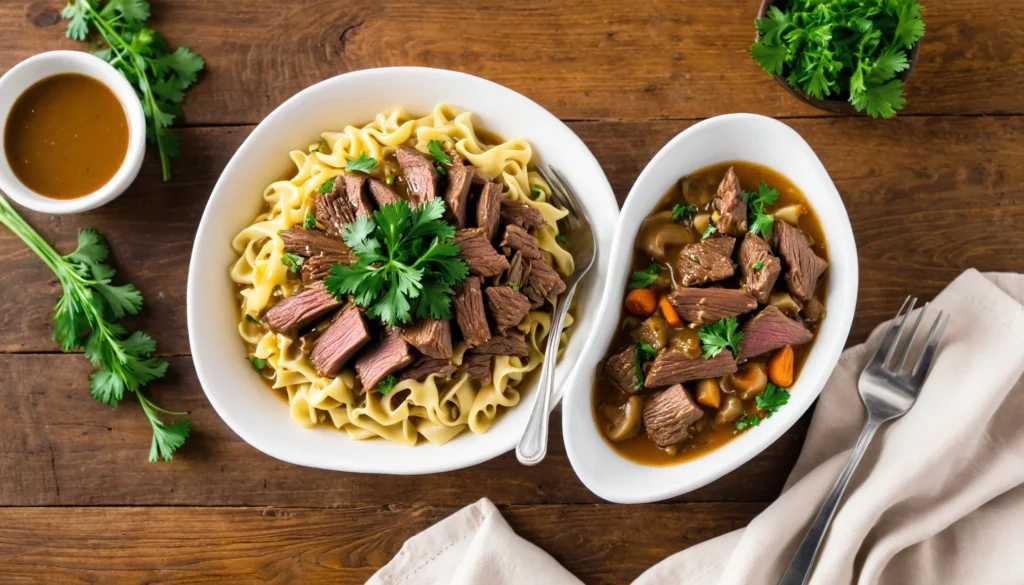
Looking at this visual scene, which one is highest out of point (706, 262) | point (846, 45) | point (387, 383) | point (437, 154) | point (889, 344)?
point (846, 45)

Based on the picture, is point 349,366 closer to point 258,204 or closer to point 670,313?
point 258,204

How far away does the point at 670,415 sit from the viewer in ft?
11.9

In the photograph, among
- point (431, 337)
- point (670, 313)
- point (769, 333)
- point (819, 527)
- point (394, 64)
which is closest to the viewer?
point (431, 337)

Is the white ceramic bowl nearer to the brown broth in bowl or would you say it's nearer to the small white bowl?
the small white bowl

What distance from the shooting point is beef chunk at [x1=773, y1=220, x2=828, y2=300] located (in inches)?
139

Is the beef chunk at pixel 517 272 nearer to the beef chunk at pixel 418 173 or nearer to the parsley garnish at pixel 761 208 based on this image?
the beef chunk at pixel 418 173

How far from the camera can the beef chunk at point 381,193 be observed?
143 inches

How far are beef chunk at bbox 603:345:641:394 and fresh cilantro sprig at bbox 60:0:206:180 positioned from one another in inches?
104

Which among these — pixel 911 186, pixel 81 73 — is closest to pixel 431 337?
pixel 81 73

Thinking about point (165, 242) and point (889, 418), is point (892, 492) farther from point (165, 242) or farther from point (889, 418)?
point (165, 242)

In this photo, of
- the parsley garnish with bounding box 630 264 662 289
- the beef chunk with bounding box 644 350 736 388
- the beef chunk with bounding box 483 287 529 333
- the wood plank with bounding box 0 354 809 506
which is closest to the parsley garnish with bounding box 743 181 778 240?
the parsley garnish with bounding box 630 264 662 289

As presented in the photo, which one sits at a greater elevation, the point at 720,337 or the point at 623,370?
the point at 720,337

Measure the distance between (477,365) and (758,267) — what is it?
1.44 meters

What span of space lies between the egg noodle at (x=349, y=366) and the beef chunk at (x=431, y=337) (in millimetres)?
278
